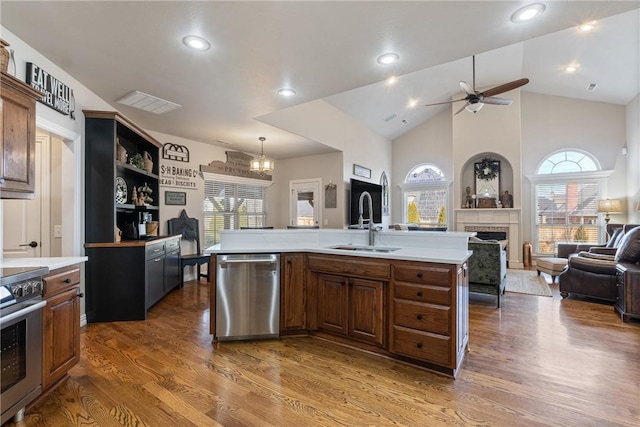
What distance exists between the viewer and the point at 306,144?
5.74m

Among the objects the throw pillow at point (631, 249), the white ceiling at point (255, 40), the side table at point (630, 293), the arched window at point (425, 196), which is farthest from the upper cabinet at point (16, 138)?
the arched window at point (425, 196)

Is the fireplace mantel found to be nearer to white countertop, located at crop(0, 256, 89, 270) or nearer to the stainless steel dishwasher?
the stainless steel dishwasher

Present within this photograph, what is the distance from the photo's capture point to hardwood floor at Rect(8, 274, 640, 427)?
1.81 meters

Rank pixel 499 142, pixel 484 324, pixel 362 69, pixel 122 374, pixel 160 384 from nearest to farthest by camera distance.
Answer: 1. pixel 160 384
2. pixel 122 374
3. pixel 362 69
4. pixel 484 324
5. pixel 499 142

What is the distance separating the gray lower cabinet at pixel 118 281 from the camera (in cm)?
334

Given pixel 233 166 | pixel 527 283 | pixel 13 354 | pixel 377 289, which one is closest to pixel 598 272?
pixel 527 283

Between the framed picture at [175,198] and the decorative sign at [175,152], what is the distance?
579 millimetres

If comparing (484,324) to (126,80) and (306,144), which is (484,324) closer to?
(306,144)

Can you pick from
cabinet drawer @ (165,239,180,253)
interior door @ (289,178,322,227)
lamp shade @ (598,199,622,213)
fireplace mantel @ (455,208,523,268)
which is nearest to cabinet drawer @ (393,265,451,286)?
cabinet drawer @ (165,239,180,253)

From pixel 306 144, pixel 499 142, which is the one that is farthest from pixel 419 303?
pixel 499 142

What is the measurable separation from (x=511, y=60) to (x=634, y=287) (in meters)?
4.75

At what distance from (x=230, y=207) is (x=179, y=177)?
1.22 meters

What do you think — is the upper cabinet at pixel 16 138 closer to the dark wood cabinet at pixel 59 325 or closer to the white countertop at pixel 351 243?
the dark wood cabinet at pixel 59 325

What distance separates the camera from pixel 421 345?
234cm
